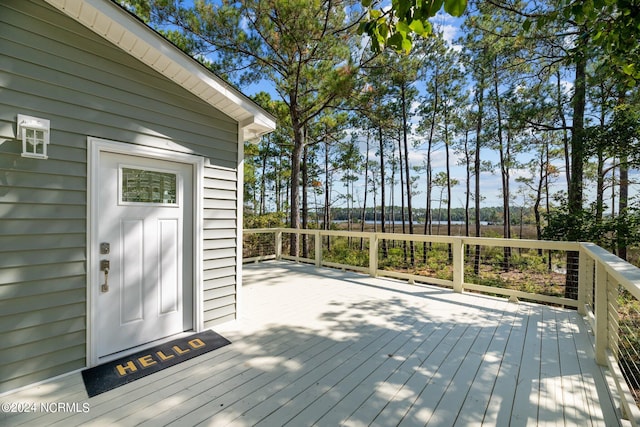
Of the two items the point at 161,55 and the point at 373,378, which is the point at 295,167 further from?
the point at 373,378

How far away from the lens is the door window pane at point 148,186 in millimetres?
2557

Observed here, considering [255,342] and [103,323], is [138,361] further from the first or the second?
[255,342]

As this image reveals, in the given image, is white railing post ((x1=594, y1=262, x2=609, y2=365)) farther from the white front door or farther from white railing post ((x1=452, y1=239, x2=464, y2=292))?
the white front door

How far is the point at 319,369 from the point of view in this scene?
2299mm

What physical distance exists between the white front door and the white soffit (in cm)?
82

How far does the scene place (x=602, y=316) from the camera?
7.69 feet

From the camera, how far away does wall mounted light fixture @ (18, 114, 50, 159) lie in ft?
6.40

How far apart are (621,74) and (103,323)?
5281 millimetres

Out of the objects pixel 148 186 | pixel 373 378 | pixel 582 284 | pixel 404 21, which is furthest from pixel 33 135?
pixel 582 284

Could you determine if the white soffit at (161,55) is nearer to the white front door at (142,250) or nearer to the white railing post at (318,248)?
the white front door at (142,250)

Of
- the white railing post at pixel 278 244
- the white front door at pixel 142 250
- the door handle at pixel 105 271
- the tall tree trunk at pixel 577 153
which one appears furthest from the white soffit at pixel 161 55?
the tall tree trunk at pixel 577 153

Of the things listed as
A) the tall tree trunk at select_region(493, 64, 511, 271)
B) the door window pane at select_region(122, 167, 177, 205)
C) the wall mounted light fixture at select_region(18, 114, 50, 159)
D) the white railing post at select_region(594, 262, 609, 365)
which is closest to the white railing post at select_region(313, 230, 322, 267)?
the door window pane at select_region(122, 167, 177, 205)

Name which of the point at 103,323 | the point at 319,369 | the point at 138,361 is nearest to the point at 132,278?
the point at 103,323

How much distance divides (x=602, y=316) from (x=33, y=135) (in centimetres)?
474
